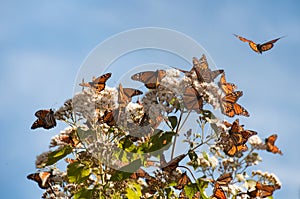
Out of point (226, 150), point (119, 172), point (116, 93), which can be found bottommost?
point (119, 172)

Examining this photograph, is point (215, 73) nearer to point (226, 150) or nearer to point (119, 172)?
point (226, 150)

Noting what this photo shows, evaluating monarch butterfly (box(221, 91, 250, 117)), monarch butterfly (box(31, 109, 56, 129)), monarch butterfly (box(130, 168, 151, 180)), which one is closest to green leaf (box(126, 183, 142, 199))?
monarch butterfly (box(130, 168, 151, 180))

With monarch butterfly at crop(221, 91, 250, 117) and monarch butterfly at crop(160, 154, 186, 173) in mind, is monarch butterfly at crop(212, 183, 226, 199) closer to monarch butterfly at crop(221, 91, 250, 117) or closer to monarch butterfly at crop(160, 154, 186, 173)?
monarch butterfly at crop(160, 154, 186, 173)

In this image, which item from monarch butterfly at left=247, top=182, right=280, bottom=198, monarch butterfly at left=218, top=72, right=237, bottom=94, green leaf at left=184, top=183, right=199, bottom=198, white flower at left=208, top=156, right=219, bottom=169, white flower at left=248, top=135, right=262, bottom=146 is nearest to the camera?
green leaf at left=184, top=183, right=199, bottom=198

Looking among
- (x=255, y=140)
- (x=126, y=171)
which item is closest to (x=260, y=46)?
(x=255, y=140)

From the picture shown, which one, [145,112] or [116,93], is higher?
[116,93]

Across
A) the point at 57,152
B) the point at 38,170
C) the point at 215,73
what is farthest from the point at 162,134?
the point at 38,170
